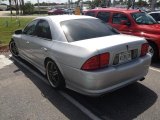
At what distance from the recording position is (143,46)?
4.78 metres

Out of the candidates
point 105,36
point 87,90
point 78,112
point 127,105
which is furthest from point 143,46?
point 78,112

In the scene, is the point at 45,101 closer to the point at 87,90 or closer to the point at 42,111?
the point at 42,111

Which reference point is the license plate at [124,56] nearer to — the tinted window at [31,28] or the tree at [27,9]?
the tinted window at [31,28]

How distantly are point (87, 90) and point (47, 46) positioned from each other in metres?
1.57

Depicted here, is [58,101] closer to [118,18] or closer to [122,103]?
[122,103]

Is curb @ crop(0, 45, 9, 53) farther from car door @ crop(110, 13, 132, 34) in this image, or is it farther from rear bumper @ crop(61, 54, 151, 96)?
rear bumper @ crop(61, 54, 151, 96)

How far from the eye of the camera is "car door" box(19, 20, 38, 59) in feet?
20.3

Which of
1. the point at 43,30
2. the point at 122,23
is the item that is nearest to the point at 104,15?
the point at 122,23

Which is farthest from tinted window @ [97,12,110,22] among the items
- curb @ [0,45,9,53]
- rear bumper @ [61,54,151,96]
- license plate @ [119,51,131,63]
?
license plate @ [119,51,131,63]

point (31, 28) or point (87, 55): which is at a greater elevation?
point (31, 28)

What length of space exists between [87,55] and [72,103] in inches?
43.8

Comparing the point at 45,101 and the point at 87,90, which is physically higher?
the point at 87,90

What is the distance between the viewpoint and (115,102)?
4492 mm

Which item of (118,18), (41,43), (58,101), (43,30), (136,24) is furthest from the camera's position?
(118,18)
